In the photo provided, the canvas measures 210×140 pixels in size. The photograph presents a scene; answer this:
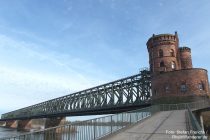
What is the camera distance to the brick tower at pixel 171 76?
40.7m

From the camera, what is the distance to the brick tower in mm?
40656

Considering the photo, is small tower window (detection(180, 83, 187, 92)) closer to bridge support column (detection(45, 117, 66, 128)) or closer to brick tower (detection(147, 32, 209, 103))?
brick tower (detection(147, 32, 209, 103))

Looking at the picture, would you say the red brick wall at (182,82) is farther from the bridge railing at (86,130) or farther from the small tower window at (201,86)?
the bridge railing at (86,130)

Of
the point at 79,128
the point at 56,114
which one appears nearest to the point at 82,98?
the point at 56,114

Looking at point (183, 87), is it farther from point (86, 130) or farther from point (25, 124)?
point (25, 124)

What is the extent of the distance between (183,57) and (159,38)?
1080 centimetres

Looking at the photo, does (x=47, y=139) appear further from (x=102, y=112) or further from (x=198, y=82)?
(x=102, y=112)

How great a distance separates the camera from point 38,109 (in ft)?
352

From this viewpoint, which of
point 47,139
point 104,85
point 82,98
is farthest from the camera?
point 82,98

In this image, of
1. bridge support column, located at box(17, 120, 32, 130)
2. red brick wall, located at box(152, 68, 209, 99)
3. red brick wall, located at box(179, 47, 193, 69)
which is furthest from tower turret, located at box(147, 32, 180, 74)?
bridge support column, located at box(17, 120, 32, 130)

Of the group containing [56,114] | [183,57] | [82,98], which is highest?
[183,57]

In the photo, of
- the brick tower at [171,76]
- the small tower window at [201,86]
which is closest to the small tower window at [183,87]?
the brick tower at [171,76]

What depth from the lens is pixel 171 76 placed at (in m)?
42.3

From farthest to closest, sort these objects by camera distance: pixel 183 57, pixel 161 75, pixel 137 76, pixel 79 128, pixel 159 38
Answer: pixel 183 57 < pixel 137 76 < pixel 159 38 < pixel 161 75 < pixel 79 128
